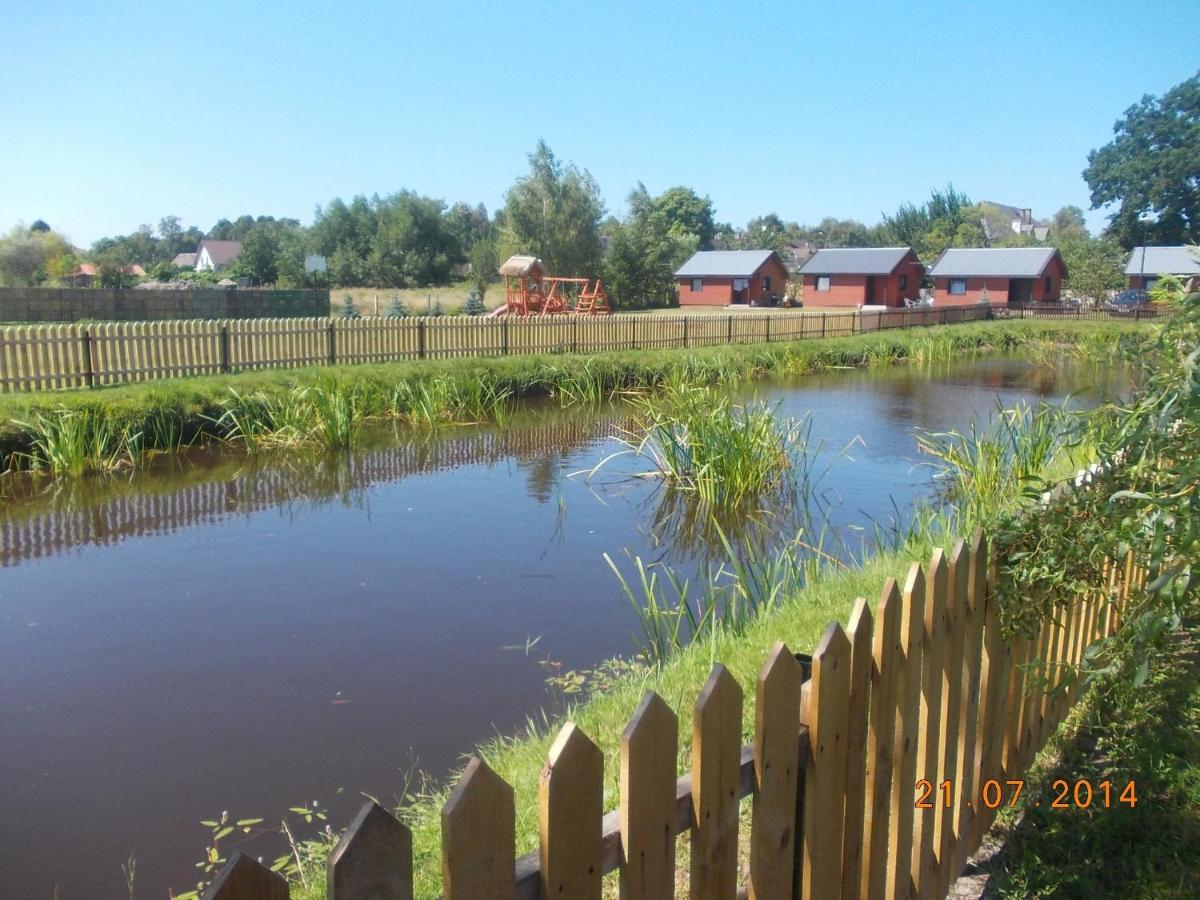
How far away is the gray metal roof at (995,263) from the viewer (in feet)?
181

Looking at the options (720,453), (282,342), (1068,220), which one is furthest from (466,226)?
(1068,220)

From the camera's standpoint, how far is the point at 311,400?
13.4 m

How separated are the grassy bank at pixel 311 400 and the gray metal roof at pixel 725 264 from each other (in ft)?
109

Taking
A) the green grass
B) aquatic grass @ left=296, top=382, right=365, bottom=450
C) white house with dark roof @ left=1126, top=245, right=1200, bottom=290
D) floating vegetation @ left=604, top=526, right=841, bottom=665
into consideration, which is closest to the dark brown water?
floating vegetation @ left=604, top=526, right=841, bottom=665

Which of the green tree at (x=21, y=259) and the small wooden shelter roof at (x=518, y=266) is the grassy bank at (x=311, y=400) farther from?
the green tree at (x=21, y=259)

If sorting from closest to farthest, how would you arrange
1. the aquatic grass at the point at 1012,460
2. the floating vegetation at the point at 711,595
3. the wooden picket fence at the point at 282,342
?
1. the floating vegetation at the point at 711,595
2. the aquatic grass at the point at 1012,460
3. the wooden picket fence at the point at 282,342

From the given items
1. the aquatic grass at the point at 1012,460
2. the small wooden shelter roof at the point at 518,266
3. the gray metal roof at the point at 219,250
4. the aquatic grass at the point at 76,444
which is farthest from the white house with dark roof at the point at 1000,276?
the gray metal roof at the point at 219,250

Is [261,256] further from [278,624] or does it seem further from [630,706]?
[630,706]

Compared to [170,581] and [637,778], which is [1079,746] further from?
[170,581]

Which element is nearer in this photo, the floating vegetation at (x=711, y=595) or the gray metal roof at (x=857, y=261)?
the floating vegetation at (x=711, y=595)

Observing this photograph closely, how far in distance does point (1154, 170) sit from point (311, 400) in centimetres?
8132

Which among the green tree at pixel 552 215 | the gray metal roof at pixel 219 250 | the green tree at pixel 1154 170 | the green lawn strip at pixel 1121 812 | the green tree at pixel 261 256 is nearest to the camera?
the green lawn strip at pixel 1121 812

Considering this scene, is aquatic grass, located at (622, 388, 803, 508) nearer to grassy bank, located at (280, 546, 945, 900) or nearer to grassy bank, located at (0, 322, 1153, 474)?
grassy bank, located at (0, 322, 1153, 474)

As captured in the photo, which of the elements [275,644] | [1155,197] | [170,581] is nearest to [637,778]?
[275,644]
